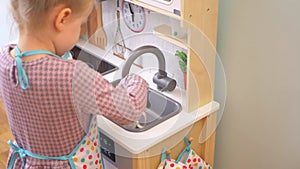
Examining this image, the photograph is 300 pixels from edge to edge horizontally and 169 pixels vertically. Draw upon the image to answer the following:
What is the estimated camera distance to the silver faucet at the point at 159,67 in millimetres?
1285

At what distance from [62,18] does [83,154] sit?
40cm

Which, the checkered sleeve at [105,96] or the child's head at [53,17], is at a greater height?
the child's head at [53,17]

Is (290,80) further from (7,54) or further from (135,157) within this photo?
(7,54)

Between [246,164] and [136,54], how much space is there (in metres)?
0.67

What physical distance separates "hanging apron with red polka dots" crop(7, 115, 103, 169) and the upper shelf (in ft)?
1.25

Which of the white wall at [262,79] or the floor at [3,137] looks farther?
the floor at [3,137]

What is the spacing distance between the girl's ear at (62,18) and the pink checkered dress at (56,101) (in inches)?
3.1

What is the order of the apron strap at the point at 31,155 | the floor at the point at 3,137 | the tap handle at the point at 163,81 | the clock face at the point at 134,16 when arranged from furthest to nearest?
the floor at the point at 3,137 < the clock face at the point at 134,16 < the tap handle at the point at 163,81 < the apron strap at the point at 31,155

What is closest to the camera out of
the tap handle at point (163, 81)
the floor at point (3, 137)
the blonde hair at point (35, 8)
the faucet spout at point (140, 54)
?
the blonde hair at point (35, 8)

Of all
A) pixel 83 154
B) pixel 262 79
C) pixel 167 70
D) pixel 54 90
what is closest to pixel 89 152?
pixel 83 154

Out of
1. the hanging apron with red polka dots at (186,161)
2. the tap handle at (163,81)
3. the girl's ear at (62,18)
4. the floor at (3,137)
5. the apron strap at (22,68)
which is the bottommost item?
the floor at (3,137)

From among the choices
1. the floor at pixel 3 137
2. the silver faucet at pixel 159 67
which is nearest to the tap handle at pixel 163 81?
the silver faucet at pixel 159 67

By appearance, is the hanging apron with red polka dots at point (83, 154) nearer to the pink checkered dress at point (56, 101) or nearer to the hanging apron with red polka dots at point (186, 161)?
the pink checkered dress at point (56, 101)

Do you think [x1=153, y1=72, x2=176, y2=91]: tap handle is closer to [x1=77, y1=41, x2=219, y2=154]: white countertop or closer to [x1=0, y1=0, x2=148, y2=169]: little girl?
[x1=77, y1=41, x2=219, y2=154]: white countertop
